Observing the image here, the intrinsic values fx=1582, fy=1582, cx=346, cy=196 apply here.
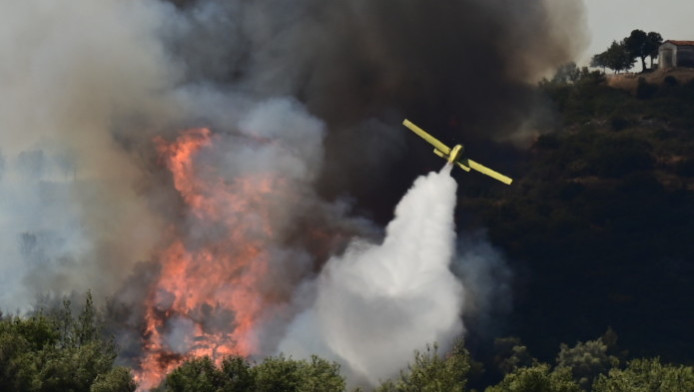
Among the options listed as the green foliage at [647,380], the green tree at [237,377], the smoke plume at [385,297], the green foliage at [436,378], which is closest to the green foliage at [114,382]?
the green tree at [237,377]

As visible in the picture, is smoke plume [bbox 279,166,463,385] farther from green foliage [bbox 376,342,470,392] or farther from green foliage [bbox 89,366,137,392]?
green foliage [bbox 89,366,137,392]

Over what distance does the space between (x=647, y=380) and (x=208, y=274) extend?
43739 mm

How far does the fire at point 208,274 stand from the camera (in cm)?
15162

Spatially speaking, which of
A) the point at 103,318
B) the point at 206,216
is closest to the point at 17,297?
the point at 103,318

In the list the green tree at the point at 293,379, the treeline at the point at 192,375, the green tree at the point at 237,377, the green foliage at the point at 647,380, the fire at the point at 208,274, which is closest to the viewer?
the treeline at the point at 192,375

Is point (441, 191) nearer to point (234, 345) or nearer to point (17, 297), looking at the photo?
point (234, 345)

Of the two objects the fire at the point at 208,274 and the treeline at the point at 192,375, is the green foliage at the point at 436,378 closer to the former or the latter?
the treeline at the point at 192,375

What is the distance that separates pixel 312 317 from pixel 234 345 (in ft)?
26.5

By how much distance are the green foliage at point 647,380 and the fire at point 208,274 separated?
36.5 m

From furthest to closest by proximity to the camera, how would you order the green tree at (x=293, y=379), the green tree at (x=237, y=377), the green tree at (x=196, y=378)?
1. the green tree at (x=293, y=379)
2. the green tree at (x=237, y=377)
3. the green tree at (x=196, y=378)

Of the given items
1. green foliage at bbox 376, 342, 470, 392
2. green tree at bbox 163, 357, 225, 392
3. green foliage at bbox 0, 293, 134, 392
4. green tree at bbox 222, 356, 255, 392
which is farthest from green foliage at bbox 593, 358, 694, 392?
green foliage at bbox 0, 293, 134, 392

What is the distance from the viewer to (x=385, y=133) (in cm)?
17912

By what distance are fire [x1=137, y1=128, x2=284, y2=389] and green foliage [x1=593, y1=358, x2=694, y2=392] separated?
36524 mm

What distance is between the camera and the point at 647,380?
13400 centimetres
